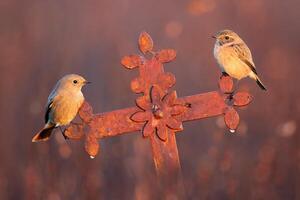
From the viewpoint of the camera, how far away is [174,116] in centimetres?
393

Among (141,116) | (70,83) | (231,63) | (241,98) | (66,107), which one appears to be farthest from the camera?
(231,63)

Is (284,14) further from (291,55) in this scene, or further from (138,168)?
(138,168)

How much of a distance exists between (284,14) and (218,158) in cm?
502

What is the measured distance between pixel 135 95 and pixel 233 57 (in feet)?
6.22

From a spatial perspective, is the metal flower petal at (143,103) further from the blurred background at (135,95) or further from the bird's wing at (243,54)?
the bird's wing at (243,54)

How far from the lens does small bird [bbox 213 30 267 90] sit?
17.3 feet

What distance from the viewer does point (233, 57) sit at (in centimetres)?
532

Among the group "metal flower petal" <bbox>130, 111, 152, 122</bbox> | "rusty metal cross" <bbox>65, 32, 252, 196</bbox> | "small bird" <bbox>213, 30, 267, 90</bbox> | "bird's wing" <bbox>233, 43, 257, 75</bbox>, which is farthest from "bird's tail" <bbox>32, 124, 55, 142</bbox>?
"bird's wing" <bbox>233, 43, 257, 75</bbox>

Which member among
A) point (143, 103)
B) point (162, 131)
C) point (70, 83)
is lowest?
point (162, 131)

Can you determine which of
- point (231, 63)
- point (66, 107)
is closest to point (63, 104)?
point (66, 107)

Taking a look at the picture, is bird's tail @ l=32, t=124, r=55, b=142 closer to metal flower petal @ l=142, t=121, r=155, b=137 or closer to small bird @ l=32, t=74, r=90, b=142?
small bird @ l=32, t=74, r=90, b=142

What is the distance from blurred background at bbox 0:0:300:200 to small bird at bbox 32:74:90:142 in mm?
119

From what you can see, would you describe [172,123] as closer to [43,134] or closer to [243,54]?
[43,134]

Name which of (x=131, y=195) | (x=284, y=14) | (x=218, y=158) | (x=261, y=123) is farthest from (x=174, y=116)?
(x=284, y=14)
